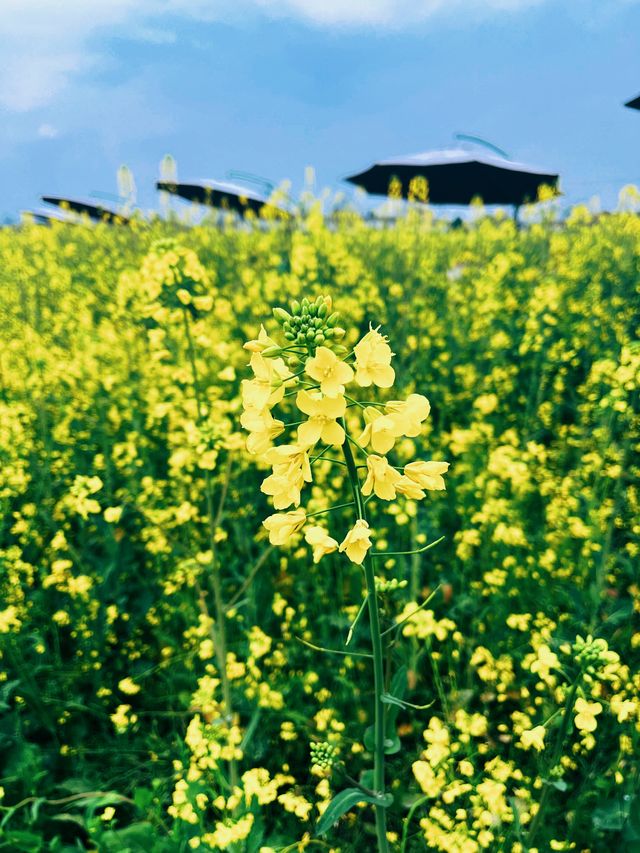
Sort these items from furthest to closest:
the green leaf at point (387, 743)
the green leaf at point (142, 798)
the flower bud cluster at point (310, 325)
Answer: the green leaf at point (142, 798) → the green leaf at point (387, 743) → the flower bud cluster at point (310, 325)

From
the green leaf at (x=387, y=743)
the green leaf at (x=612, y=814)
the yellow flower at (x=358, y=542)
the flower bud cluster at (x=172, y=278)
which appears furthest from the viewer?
the flower bud cluster at (x=172, y=278)

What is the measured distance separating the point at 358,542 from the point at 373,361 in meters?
0.32

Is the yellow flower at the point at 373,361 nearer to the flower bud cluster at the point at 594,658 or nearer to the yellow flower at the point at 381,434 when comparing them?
the yellow flower at the point at 381,434

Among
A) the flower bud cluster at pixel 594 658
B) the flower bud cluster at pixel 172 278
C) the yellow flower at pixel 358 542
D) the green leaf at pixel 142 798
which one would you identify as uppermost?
the flower bud cluster at pixel 172 278

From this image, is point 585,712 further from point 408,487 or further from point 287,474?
point 287,474

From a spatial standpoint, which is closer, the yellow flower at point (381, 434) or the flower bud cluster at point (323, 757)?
the yellow flower at point (381, 434)

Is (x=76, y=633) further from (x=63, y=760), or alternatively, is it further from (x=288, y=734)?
(x=288, y=734)

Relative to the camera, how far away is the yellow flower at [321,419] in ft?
3.08

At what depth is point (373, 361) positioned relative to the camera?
3.36ft

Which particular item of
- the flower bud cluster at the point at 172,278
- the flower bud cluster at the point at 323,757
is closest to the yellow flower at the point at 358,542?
the flower bud cluster at the point at 323,757

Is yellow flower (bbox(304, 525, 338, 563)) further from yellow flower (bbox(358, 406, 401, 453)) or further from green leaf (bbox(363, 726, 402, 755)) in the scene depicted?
green leaf (bbox(363, 726, 402, 755))

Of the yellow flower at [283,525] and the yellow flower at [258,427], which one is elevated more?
the yellow flower at [258,427]

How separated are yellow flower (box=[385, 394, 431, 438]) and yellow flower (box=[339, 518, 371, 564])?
0.17m

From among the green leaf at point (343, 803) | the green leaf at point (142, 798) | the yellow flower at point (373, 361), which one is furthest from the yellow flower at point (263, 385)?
the green leaf at point (142, 798)
